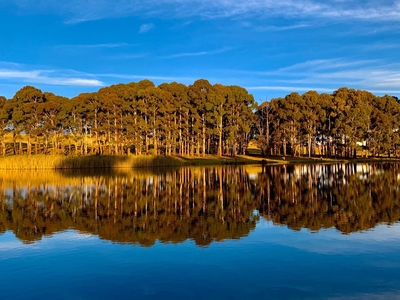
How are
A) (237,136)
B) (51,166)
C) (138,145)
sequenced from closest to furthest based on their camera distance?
(51,166)
(138,145)
(237,136)

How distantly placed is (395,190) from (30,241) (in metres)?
29.6

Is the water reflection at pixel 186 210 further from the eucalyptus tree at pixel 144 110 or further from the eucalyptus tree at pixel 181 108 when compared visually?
the eucalyptus tree at pixel 181 108

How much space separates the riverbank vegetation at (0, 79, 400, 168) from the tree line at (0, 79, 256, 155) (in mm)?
219

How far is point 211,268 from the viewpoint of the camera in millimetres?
14281

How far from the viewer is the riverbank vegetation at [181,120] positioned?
9069cm

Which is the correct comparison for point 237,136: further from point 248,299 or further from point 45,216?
point 248,299

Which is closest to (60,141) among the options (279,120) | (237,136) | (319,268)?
(237,136)

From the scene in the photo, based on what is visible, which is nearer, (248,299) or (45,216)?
(248,299)

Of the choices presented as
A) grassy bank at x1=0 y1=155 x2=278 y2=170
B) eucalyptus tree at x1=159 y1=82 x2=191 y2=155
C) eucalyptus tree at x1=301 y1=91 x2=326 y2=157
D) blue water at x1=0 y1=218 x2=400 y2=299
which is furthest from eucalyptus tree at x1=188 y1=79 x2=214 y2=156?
blue water at x1=0 y1=218 x2=400 y2=299

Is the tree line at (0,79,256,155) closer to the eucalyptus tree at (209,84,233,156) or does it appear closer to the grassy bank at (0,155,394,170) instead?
the eucalyptus tree at (209,84,233,156)

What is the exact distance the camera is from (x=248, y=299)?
37.4 feet

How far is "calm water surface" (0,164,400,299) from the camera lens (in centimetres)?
1241

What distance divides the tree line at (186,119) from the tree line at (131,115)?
0.71ft

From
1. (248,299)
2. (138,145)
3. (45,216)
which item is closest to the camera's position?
(248,299)
